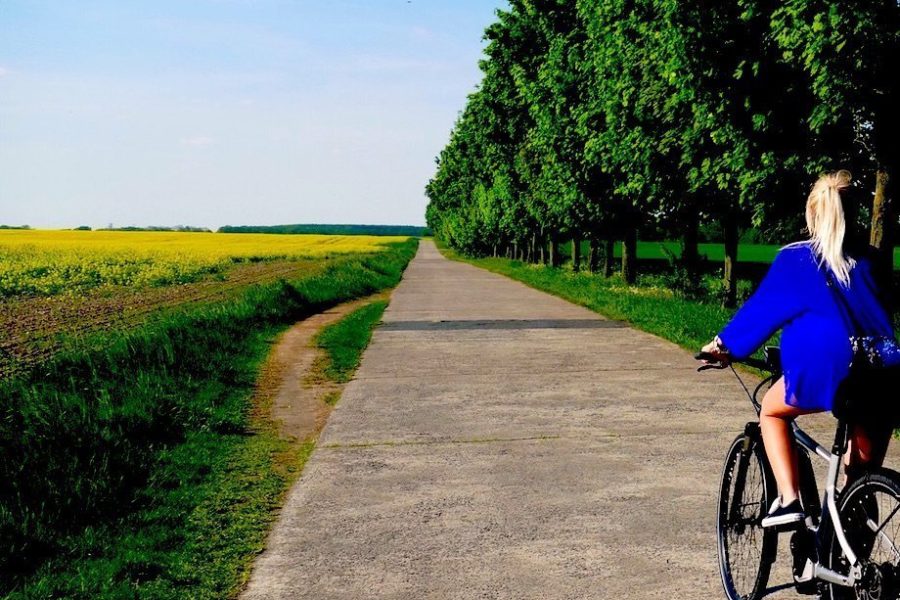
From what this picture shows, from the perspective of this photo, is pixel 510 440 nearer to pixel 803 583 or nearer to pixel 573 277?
pixel 803 583

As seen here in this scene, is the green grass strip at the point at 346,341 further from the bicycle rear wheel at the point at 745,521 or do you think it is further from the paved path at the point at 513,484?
the bicycle rear wheel at the point at 745,521

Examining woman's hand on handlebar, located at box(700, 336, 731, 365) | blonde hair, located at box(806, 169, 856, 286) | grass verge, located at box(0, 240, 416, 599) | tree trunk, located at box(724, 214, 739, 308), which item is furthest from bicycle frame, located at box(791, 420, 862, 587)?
tree trunk, located at box(724, 214, 739, 308)

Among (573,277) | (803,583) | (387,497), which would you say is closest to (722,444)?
(387,497)

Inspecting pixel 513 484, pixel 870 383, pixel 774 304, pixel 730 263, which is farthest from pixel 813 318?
pixel 730 263

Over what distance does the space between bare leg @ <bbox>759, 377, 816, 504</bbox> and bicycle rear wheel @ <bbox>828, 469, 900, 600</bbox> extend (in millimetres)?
248

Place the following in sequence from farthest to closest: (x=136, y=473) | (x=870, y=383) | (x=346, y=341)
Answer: (x=346, y=341) < (x=136, y=473) < (x=870, y=383)

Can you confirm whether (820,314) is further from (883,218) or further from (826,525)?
(883,218)

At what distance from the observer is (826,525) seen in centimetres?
318

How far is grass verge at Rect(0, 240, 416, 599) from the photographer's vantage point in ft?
14.2

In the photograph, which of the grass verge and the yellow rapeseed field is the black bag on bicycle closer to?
the grass verge

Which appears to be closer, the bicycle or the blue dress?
the bicycle

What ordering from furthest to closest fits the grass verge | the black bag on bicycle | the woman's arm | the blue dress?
1. the grass verge
2. the woman's arm
3. the blue dress
4. the black bag on bicycle

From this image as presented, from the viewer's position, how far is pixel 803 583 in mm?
3391

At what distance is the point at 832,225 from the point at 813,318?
341 mm
